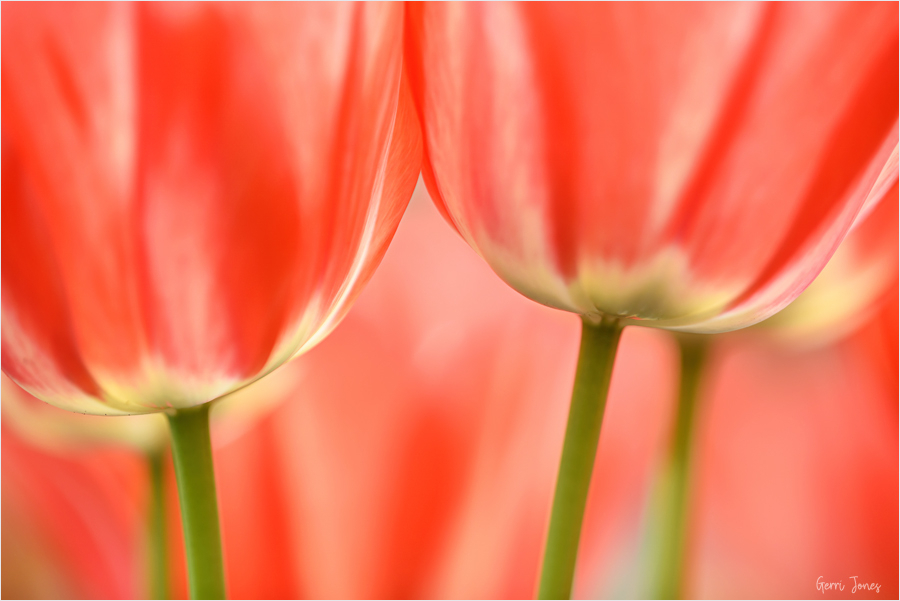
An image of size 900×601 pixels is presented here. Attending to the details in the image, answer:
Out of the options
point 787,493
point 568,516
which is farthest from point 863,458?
point 568,516

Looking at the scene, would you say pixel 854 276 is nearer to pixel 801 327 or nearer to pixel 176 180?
pixel 801 327

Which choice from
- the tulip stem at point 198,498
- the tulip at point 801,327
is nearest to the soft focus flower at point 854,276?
the tulip at point 801,327

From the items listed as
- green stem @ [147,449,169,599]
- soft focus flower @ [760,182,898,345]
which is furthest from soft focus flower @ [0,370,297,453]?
soft focus flower @ [760,182,898,345]

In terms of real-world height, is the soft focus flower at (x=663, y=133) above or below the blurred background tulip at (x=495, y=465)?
above

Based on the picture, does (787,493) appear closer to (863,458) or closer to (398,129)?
(863,458)
